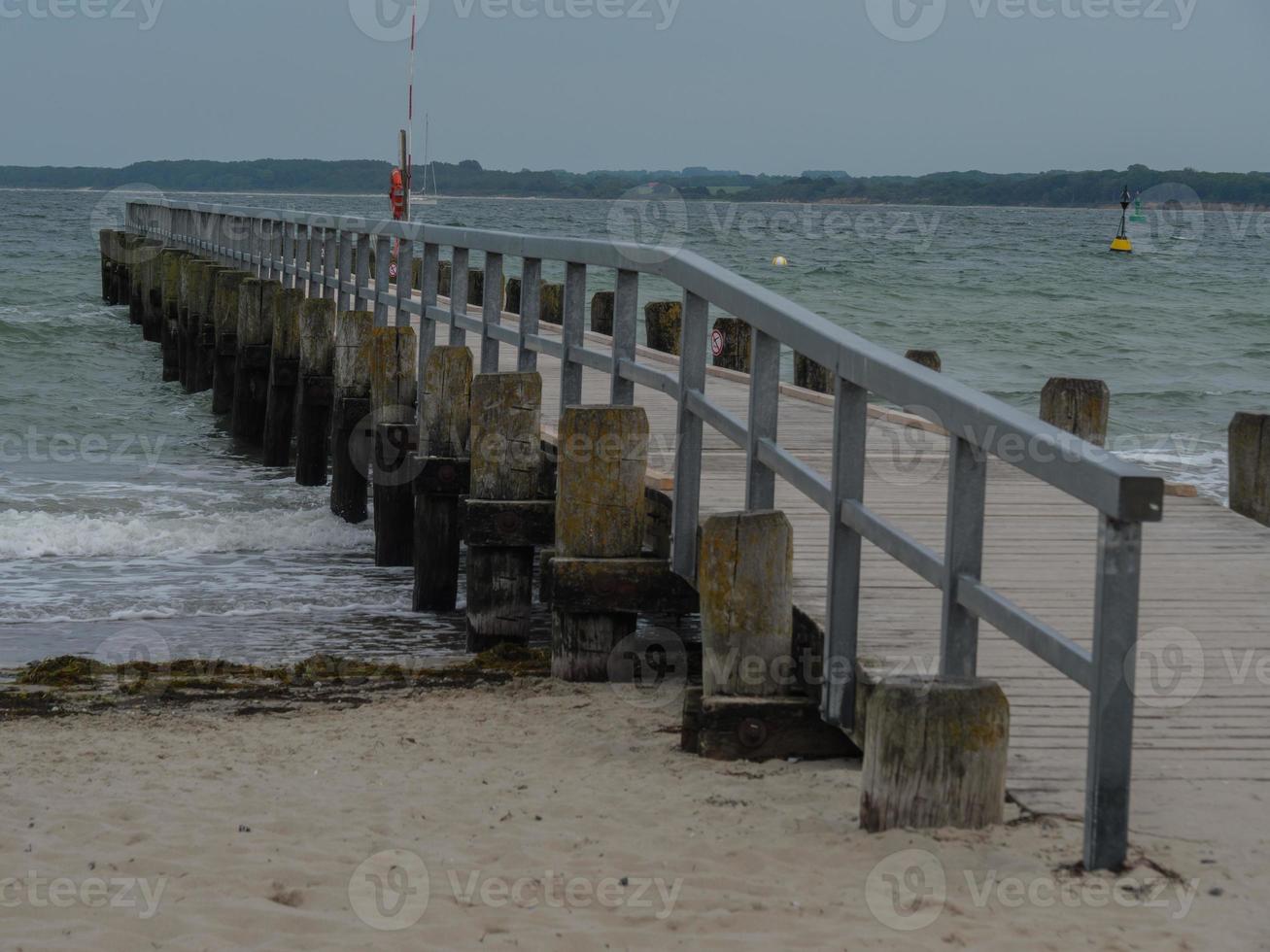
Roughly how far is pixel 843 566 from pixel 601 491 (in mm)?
1982

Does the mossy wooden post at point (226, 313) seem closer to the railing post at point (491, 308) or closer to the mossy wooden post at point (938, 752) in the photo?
the railing post at point (491, 308)

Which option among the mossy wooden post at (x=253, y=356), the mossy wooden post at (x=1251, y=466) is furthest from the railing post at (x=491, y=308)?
the mossy wooden post at (x=253, y=356)

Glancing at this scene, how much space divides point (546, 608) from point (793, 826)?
604cm

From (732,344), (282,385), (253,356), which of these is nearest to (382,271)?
(732,344)

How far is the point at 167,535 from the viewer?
1216cm

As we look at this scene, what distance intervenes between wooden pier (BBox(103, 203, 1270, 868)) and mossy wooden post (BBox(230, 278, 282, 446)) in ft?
25.6

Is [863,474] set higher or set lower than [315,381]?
higher

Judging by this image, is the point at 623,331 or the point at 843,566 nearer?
the point at 843,566

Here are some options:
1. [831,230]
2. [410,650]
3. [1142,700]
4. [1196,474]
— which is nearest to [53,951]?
[1142,700]

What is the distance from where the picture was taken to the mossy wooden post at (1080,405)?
27.5ft

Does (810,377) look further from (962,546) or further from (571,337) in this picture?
(962,546)

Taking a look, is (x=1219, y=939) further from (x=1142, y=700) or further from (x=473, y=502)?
(x=473, y=502)

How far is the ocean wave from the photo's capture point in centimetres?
1190

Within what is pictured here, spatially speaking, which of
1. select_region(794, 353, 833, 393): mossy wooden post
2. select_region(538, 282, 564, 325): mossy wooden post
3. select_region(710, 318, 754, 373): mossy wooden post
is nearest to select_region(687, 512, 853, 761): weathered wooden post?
select_region(794, 353, 833, 393): mossy wooden post
